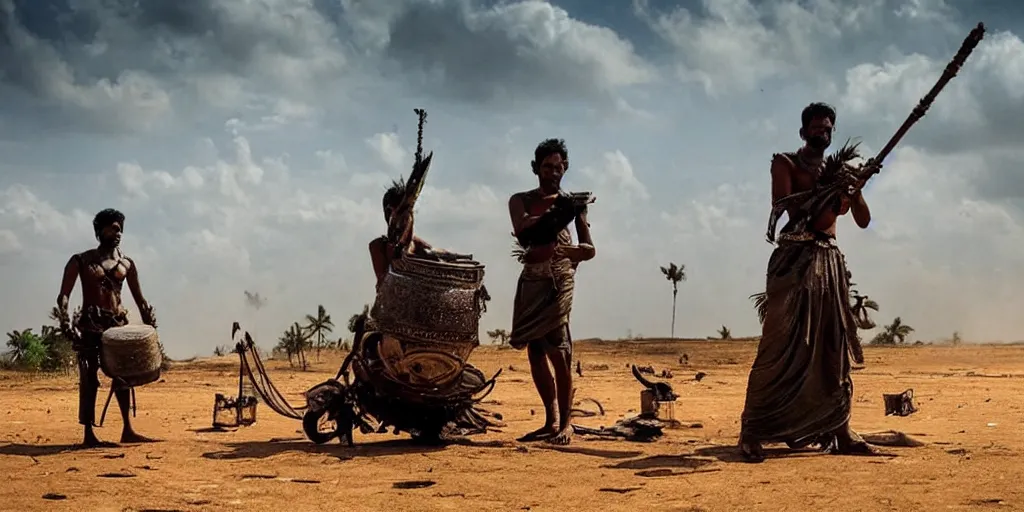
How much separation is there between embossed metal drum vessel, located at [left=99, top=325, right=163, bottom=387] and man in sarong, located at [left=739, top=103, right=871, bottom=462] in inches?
208

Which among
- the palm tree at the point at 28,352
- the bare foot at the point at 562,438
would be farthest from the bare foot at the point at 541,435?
the palm tree at the point at 28,352

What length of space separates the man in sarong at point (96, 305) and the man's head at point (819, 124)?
6.18 meters

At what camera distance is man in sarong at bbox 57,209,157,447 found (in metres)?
8.43

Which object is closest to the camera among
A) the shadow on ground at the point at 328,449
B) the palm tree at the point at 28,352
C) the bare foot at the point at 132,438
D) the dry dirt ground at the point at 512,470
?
the dry dirt ground at the point at 512,470

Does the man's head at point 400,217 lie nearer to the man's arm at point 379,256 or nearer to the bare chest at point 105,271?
the man's arm at point 379,256

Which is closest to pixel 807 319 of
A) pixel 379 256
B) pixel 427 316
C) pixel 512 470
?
pixel 512 470

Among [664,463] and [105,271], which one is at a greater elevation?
[105,271]

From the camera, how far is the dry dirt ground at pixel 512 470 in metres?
5.31

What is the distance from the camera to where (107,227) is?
8664mm

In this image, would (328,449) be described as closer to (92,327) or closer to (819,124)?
(92,327)

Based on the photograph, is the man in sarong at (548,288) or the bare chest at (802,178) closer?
the bare chest at (802,178)

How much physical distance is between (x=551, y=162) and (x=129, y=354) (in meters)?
4.16

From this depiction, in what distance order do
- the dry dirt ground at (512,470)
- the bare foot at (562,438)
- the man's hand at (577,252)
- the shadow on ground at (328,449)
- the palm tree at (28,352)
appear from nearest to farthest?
the dry dirt ground at (512,470) → the shadow on ground at (328,449) → the bare foot at (562,438) → the man's hand at (577,252) → the palm tree at (28,352)

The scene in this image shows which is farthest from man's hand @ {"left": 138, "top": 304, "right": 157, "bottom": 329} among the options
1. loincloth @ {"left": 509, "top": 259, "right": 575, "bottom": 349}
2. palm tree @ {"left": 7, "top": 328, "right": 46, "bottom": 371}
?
palm tree @ {"left": 7, "top": 328, "right": 46, "bottom": 371}
